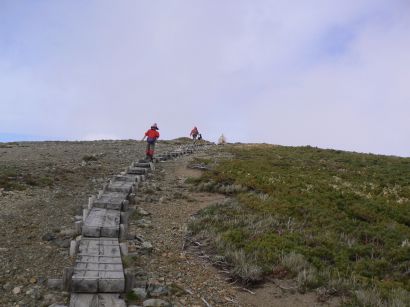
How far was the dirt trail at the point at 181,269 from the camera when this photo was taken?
8117 mm

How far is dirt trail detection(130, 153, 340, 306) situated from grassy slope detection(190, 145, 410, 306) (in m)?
0.44

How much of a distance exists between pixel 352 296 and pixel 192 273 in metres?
3.20

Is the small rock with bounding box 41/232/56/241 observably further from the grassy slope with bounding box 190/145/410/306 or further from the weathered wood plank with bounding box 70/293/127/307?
the weathered wood plank with bounding box 70/293/127/307

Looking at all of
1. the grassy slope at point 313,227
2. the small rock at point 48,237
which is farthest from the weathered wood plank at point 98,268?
the grassy slope at point 313,227

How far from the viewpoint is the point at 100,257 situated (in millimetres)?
Result: 8445

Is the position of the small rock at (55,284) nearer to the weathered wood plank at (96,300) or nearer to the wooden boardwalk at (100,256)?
the wooden boardwalk at (100,256)

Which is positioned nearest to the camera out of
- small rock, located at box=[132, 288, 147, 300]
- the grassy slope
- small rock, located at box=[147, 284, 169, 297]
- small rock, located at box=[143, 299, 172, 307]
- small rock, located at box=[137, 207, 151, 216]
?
small rock, located at box=[143, 299, 172, 307]

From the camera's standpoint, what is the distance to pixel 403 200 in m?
16.5

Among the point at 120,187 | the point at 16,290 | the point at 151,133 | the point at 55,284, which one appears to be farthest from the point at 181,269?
the point at 151,133

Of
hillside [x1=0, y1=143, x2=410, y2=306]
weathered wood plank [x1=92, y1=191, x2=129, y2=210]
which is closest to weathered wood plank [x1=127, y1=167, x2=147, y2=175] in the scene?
hillside [x1=0, y1=143, x2=410, y2=306]

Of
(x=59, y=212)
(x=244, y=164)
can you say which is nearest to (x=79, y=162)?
(x=244, y=164)

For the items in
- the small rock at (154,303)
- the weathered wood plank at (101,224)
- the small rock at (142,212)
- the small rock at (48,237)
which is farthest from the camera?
the small rock at (142,212)

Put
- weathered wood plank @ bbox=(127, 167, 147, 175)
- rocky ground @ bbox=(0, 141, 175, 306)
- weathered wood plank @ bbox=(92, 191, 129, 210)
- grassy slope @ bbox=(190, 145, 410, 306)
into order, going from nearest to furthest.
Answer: rocky ground @ bbox=(0, 141, 175, 306)
grassy slope @ bbox=(190, 145, 410, 306)
weathered wood plank @ bbox=(92, 191, 129, 210)
weathered wood plank @ bbox=(127, 167, 147, 175)

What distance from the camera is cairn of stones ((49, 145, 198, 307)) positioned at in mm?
7164
